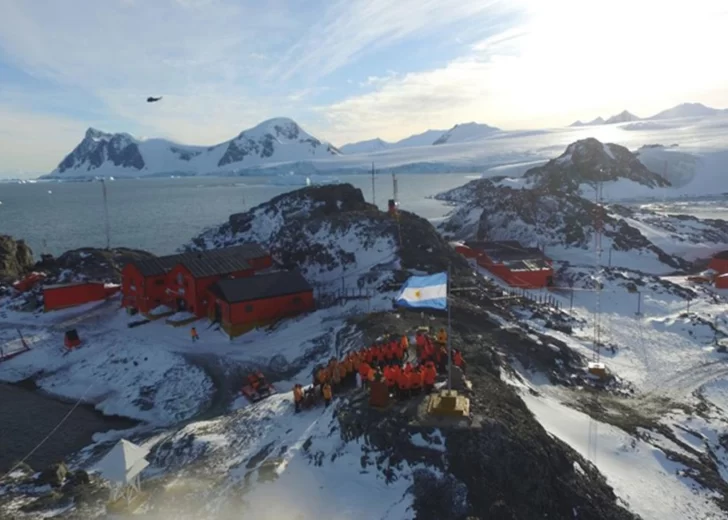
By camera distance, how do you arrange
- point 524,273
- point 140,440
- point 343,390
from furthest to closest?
point 524,273 < point 140,440 < point 343,390

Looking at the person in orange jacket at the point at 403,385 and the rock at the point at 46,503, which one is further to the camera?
the person in orange jacket at the point at 403,385

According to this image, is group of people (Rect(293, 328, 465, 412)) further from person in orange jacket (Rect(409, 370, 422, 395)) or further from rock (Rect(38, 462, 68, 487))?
rock (Rect(38, 462, 68, 487))

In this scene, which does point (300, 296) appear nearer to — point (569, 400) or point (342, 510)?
point (569, 400)

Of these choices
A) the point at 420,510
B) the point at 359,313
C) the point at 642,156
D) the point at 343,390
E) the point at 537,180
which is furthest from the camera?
the point at 642,156

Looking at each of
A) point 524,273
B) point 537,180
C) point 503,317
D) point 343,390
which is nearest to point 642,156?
point 537,180

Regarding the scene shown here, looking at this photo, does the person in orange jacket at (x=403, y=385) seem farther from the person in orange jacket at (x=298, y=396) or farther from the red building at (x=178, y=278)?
the red building at (x=178, y=278)

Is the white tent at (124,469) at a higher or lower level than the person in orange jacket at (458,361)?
lower

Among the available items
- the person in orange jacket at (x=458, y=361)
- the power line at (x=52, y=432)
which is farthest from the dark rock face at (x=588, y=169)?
the power line at (x=52, y=432)
